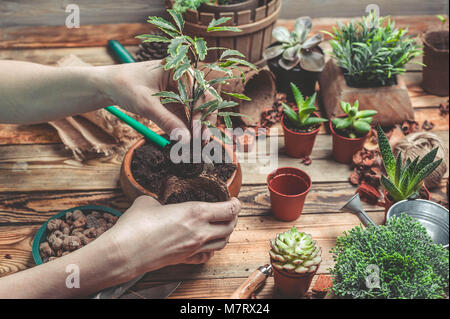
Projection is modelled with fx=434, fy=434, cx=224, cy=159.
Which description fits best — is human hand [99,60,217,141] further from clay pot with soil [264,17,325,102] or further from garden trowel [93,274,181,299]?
clay pot with soil [264,17,325,102]

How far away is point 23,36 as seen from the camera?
179 centimetres

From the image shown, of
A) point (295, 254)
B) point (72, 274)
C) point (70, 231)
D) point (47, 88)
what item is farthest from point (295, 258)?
point (47, 88)

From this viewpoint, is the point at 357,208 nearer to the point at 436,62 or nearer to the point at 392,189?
the point at 392,189

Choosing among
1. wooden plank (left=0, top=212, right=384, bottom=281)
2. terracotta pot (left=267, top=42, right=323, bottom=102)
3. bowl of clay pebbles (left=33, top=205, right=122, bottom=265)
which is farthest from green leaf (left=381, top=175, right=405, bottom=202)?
bowl of clay pebbles (left=33, top=205, right=122, bottom=265)

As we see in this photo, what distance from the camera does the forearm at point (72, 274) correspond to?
816mm

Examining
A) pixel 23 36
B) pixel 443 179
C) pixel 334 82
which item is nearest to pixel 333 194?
pixel 443 179

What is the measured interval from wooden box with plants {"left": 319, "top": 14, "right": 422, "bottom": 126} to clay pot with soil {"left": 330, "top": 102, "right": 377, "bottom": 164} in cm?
12

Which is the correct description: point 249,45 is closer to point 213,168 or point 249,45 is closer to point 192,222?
point 213,168

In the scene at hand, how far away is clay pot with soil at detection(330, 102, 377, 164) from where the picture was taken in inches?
51.0

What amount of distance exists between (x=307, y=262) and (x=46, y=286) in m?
0.51

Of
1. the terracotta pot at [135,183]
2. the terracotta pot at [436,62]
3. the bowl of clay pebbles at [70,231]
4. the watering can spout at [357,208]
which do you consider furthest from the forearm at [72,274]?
the terracotta pot at [436,62]

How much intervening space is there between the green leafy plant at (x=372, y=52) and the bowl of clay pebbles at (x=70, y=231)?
0.88 m

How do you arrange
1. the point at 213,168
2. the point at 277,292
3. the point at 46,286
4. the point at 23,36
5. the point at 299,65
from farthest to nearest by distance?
1. the point at 23,36
2. the point at 299,65
3. the point at 213,168
4. the point at 277,292
5. the point at 46,286

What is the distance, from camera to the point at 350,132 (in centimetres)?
134
